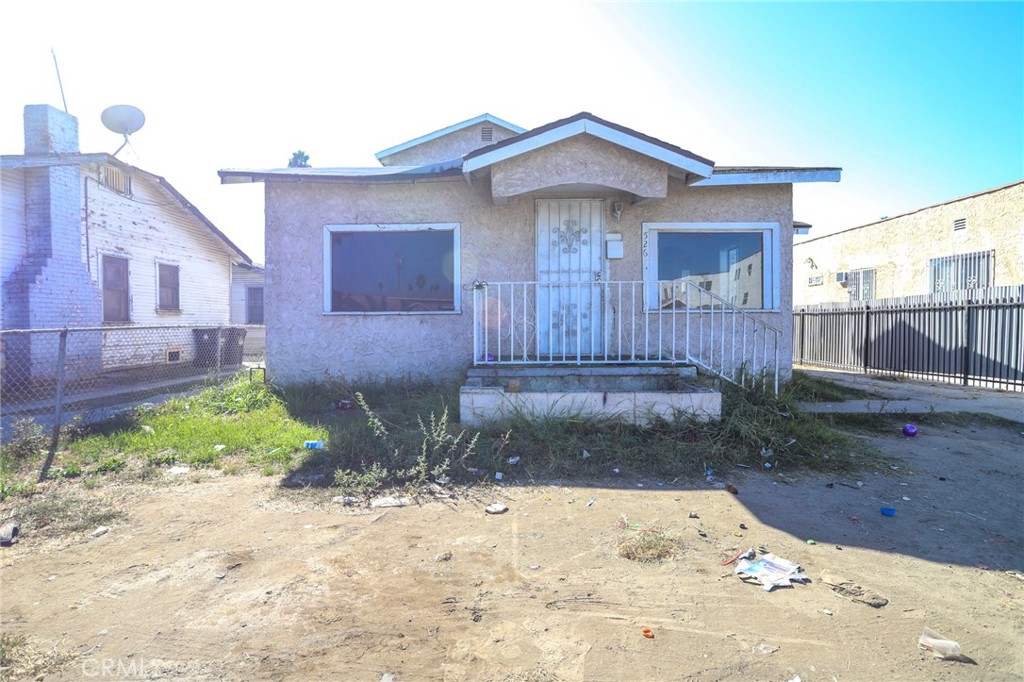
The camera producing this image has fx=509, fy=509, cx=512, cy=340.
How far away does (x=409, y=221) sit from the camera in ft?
24.4

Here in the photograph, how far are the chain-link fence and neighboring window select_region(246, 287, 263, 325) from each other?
5424 mm

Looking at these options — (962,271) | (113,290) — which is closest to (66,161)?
(113,290)

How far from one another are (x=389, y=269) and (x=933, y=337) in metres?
11.6

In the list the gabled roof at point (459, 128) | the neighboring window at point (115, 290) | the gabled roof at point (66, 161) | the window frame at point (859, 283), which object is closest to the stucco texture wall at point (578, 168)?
the gabled roof at point (459, 128)

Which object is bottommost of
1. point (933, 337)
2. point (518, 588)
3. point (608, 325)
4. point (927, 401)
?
point (518, 588)

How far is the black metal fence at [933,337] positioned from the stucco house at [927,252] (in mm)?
3070

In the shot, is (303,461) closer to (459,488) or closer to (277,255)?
(459,488)

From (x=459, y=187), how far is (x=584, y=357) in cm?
304

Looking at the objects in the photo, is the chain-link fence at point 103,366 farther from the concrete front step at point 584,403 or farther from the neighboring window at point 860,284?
the neighboring window at point 860,284

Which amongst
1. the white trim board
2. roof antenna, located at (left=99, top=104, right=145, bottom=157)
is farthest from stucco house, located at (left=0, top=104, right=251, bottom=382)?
the white trim board

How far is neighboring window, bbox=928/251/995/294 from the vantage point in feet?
42.6

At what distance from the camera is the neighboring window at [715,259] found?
7344mm

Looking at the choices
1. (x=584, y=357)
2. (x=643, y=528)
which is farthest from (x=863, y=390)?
(x=643, y=528)

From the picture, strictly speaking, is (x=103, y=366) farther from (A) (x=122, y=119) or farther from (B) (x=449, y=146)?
(B) (x=449, y=146)
